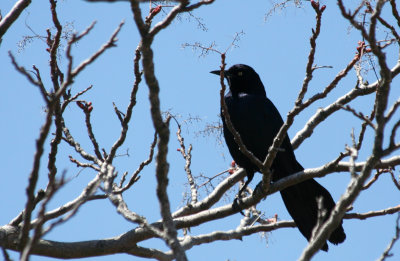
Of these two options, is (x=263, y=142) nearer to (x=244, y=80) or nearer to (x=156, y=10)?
(x=244, y=80)

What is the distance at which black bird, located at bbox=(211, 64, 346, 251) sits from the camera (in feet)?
16.3

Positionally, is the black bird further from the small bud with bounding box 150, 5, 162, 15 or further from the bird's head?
the small bud with bounding box 150, 5, 162, 15

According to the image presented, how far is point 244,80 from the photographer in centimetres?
650

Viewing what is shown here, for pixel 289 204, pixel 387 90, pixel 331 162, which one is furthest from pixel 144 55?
pixel 289 204

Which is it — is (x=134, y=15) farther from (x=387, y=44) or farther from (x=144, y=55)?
(x=387, y=44)

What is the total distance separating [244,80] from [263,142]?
1.03 metres

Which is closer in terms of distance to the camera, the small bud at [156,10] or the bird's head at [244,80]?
the small bud at [156,10]

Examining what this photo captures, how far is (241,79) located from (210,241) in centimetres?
289

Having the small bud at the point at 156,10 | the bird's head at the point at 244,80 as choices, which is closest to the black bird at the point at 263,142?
the bird's head at the point at 244,80

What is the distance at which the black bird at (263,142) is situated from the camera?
497 centimetres

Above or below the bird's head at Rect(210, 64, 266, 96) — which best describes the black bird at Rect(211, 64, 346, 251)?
below

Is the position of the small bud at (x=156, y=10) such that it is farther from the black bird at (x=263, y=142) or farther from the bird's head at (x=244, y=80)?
the bird's head at (x=244, y=80)

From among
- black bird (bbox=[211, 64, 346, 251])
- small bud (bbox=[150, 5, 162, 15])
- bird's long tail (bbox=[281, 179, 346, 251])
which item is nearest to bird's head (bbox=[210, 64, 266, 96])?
black bird (bbox=[211, 64, 346, 251])

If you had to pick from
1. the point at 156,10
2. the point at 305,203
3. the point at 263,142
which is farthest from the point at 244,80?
the point at 156,10
